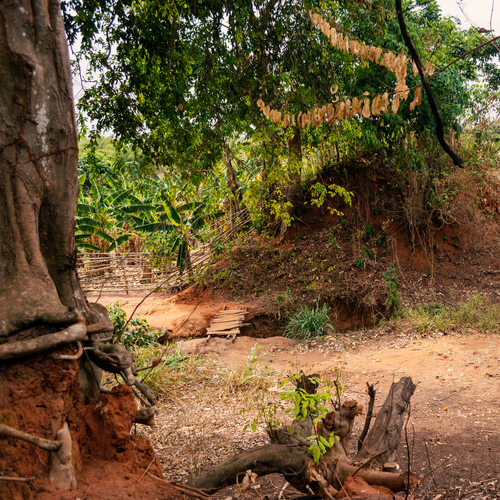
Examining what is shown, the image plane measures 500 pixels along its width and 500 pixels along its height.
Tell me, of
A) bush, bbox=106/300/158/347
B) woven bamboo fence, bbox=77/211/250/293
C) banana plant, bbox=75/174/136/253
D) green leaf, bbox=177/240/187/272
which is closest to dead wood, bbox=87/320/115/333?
bush, bbox=106/300/158/347

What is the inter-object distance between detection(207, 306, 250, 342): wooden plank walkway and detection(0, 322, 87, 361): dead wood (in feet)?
21.4

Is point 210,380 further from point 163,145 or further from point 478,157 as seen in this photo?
point 478,157

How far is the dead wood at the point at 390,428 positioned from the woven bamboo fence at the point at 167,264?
9115 mm

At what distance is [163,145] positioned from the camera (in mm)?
6277

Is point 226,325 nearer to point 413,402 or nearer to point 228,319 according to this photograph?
point 228,319

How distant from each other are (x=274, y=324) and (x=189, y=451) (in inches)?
239

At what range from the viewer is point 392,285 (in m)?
9.66

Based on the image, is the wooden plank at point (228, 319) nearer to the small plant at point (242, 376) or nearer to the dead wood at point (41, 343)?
the small plant at point (242, 376)

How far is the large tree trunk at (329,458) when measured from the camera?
264 cm

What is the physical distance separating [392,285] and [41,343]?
28.0 ft

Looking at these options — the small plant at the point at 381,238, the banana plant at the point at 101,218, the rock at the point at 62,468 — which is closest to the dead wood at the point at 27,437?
the rock at the point at 62,468

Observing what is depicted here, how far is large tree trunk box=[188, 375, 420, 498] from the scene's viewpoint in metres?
2.64

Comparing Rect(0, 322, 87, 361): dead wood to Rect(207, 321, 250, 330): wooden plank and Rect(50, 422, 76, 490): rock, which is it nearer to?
Rect(50, 422, 76, 490): rock

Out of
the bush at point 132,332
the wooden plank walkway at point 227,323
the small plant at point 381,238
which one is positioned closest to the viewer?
the bush at point 132,332
